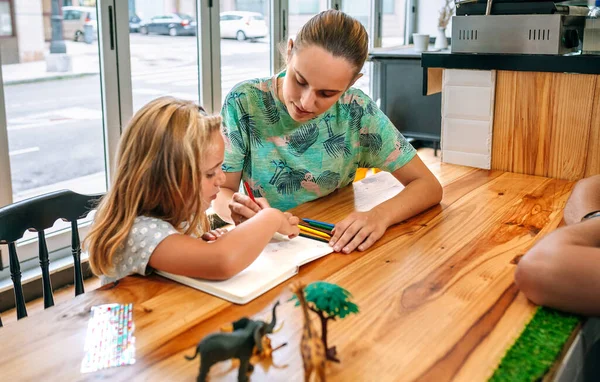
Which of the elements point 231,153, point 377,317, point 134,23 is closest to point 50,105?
point 134,23

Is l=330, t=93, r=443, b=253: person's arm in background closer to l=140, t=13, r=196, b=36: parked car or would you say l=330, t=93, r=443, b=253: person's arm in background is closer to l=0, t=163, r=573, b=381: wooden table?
l=0, t=163, r=573, b=381: wooden table

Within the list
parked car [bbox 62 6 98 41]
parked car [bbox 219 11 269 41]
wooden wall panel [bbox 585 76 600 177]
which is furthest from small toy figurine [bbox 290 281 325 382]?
parked car [bbox 219 11 269 41]

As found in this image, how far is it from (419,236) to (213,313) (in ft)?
1.72

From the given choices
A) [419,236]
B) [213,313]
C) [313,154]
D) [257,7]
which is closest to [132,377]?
[213,313]

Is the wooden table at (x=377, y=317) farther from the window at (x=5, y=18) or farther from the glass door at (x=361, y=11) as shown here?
the glass door at (x=361, y=11)

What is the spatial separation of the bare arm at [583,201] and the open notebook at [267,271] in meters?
0.51

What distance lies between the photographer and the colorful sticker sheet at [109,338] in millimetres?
755

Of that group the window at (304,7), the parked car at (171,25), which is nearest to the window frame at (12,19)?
the parked car at (171,25)

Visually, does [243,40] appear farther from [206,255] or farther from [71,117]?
[206,255]

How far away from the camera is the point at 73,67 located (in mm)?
2662

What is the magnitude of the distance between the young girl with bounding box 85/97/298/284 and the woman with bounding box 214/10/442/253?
0.32 metres

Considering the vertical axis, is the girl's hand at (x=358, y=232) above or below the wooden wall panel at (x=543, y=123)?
below

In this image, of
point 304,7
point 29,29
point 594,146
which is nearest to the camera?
point 594,146

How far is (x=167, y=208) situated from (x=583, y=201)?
0.83 metres
